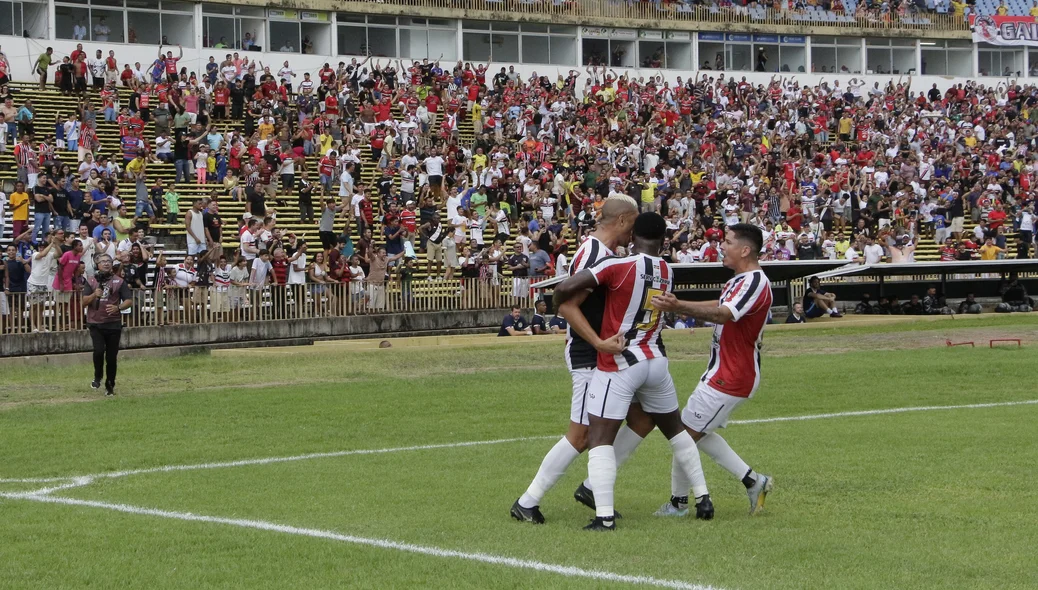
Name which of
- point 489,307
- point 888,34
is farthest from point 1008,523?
point 888,34

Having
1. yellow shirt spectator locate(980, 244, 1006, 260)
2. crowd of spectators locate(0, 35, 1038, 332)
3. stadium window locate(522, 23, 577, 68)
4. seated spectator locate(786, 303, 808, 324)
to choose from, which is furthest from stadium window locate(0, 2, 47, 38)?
yellow shirt spectator locate(980, 244, 1006, 260)

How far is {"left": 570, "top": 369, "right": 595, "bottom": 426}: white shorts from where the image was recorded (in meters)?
8.80

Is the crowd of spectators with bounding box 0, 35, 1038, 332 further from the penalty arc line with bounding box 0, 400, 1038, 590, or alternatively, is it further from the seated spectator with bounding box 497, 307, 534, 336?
the penalty arc line with bounding box 0, 400, 1038, 590

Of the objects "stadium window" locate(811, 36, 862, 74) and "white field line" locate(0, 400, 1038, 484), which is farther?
"stadium window" locate(811, 36, 862, 74)

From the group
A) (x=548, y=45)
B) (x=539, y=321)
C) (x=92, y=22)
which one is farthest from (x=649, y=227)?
(x=548, y=45)

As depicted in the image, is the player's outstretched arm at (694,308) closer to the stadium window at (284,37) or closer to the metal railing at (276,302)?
the metal railing at (276,302)

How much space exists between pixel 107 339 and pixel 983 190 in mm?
33528

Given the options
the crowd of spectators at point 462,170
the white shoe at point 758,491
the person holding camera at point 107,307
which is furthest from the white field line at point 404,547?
the crowd of spectators at point 462,170

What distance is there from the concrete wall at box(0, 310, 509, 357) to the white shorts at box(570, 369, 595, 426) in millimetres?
17936

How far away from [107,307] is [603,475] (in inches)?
468

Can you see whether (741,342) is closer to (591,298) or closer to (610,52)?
(591,298)

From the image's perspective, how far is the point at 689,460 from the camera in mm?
8875

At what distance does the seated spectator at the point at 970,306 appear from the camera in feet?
116

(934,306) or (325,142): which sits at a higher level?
(325,142)
